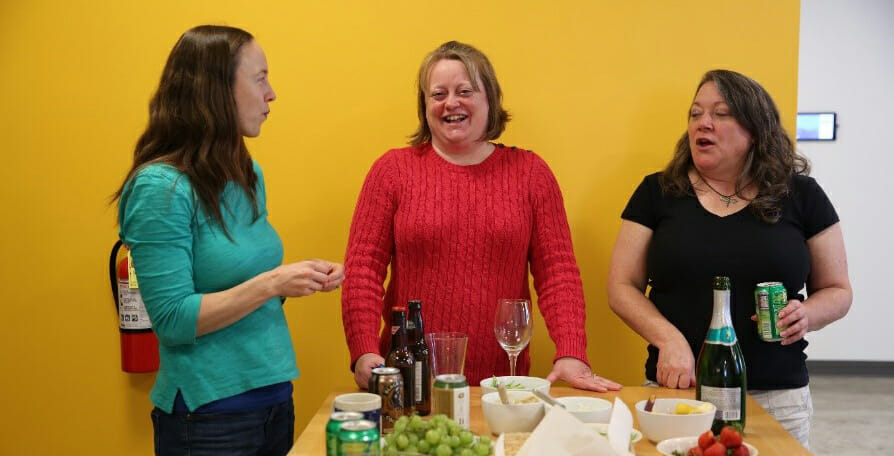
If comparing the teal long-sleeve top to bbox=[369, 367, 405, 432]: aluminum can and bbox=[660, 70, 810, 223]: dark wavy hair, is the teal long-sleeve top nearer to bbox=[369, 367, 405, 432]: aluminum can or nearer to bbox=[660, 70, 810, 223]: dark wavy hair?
bbox=[369, 367, 405, 432]: aluminum can

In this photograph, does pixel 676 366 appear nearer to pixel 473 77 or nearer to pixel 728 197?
pixel 728 197

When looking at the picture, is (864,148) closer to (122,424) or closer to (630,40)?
(630,40)

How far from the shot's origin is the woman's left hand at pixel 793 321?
2.01 m

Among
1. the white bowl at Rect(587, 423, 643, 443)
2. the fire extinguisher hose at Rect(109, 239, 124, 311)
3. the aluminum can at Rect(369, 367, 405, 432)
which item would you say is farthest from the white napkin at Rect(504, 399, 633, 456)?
the fire extinguisher hose at Rect(109, 239, 124, 311)

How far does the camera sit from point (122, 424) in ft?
9.43

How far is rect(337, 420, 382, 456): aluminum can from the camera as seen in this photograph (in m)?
1.21

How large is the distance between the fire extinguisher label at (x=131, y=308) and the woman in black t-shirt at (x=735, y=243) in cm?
157

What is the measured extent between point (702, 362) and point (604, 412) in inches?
12.0

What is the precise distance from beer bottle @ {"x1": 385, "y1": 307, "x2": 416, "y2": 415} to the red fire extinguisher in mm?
1329

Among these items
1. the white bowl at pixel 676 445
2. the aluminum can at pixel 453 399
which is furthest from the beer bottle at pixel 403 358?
the white bowl at pixel 676 445

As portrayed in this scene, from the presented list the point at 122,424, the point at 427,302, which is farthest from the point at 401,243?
the point at 122,424

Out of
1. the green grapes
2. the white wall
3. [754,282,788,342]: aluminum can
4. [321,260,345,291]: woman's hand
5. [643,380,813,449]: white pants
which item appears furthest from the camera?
the white wall

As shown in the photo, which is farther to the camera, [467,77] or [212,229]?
[467,77]

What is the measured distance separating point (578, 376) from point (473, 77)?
87 centimetres
